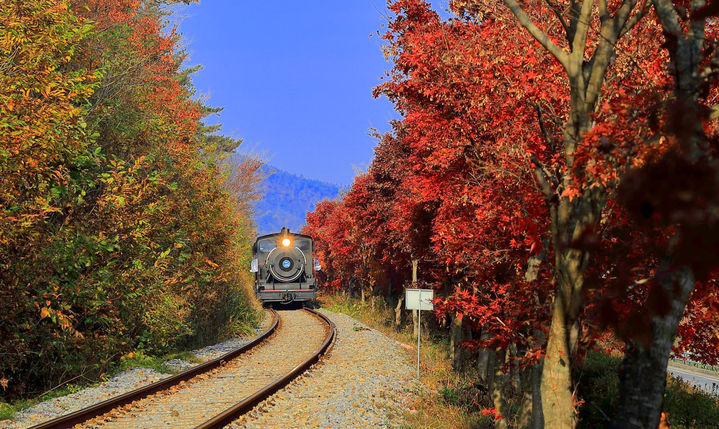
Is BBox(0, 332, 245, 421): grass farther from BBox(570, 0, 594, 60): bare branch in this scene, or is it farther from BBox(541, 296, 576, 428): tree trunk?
BBox(570, 0, 594, 60): bare branch

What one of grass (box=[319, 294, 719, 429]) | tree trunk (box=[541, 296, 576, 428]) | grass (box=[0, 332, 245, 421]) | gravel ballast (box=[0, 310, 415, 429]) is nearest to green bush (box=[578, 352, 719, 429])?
grass (box=[319, 294, 719, 429])

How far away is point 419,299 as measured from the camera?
522 inches

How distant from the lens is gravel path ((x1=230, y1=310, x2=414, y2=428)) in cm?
914

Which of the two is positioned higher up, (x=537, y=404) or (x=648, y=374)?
(x=648, y=374)

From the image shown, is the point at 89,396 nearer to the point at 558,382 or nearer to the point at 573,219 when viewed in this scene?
the point at 558,382

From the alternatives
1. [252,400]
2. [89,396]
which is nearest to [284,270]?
[89,396]

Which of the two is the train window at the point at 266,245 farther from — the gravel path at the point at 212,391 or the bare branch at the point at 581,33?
the bare branch at the point at 581,33

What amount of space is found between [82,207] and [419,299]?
7.66 metres

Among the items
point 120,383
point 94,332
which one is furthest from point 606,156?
point 94,332

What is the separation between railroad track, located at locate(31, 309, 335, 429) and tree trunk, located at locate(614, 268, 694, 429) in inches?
222

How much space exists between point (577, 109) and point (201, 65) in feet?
150

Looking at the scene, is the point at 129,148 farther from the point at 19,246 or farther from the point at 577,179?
the point at 577,179

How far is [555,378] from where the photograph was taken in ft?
18.2

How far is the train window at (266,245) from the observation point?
103 feet
